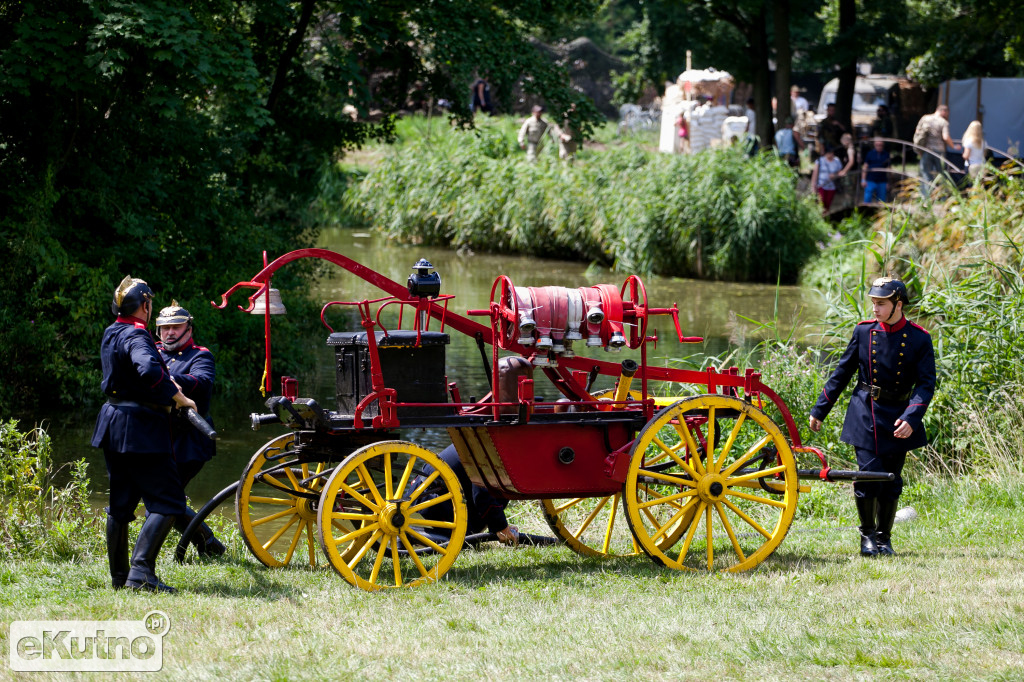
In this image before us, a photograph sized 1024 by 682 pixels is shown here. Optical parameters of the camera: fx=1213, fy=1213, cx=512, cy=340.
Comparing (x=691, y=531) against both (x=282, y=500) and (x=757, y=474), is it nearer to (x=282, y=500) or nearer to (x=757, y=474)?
(x=757, y=474)

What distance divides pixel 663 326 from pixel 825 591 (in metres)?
11.9

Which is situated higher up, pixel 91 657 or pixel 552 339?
pixel 552 339

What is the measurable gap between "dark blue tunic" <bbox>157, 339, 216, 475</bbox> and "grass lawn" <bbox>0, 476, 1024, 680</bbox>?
2.07 feet

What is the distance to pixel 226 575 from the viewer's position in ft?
22.1

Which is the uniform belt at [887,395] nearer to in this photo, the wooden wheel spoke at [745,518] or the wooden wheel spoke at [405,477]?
the wooden wheel spoke at [745,518]

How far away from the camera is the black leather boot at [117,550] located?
622cm

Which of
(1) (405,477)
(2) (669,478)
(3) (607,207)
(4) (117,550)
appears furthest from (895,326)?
(3) (607,207)

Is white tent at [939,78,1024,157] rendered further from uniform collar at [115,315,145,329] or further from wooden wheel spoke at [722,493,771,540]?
uniform collar at [115,315,145,329]

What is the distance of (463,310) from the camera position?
18625mm

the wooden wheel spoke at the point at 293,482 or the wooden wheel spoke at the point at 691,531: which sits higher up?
the wooden wheel spoke at the point at 293,482

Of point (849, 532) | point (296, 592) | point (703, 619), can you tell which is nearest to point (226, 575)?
point (296, 592)

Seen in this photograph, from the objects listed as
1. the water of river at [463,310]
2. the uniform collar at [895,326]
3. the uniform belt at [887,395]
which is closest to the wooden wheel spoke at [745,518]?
the uniform belt at [887,395]

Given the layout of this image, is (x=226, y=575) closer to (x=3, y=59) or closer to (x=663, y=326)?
(x=3, y=59)

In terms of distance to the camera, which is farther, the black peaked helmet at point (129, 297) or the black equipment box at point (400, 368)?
the black equipment box at point (400, 368)
